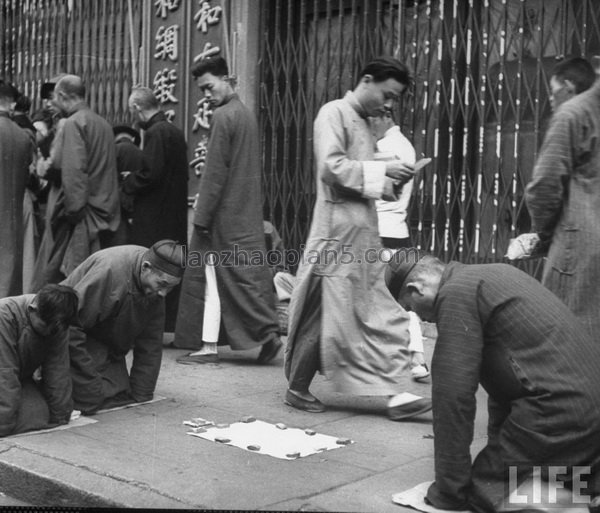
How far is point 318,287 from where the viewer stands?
4.96 m

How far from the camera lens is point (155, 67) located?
901cm

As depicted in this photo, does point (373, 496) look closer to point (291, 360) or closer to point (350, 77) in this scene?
point (291, 360)


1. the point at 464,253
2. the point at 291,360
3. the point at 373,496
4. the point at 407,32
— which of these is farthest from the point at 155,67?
the point at 373,496

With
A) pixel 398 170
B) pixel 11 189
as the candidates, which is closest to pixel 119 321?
pixel 398 170

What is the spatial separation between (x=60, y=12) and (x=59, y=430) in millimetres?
6937

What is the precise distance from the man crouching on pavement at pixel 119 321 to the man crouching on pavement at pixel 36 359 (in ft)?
0.63

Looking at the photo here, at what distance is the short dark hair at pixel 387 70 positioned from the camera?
483 cm

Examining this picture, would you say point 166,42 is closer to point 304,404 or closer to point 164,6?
point 164,6

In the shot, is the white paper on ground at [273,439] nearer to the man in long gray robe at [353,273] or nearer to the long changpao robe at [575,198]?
the man in long gray robe at [353,273]

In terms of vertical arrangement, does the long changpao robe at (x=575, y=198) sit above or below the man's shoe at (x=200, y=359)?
above

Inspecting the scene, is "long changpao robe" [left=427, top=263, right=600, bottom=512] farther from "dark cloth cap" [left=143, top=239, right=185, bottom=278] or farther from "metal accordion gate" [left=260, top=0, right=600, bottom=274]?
"metal accordion gate" [left=260, top=0, right=600, bottom=274]

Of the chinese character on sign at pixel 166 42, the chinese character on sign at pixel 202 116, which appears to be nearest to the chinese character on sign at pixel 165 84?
the chinese character on sign at pixel 166 42

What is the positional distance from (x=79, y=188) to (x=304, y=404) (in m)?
2.49

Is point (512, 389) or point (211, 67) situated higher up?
point (211, 67)
